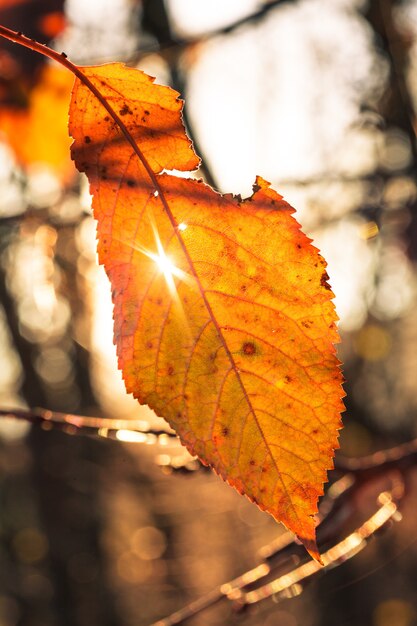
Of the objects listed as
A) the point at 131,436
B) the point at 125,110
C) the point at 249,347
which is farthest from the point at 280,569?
the point at 125,110

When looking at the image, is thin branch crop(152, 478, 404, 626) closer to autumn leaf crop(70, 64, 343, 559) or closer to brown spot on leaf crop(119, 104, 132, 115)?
autumn leaf crop(70, 64, 343, 559)

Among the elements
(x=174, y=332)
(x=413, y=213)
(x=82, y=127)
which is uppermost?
(x=413, y=213)

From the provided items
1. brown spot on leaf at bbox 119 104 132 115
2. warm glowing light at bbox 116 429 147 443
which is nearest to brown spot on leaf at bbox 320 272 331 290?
brown spot on leaf at bbox 119 104 132 115

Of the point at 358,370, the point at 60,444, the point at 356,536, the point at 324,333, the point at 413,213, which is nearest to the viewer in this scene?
the point at 324,333

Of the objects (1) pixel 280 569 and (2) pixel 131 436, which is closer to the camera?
(2) pixel 131 436

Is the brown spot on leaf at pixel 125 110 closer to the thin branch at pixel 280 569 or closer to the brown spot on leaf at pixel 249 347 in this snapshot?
the brown spot on leaf at pixel 249 347

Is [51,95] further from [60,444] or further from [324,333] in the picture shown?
[60,444]

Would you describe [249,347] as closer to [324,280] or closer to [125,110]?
[324,280]

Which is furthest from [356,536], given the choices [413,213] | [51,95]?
[51,95]
